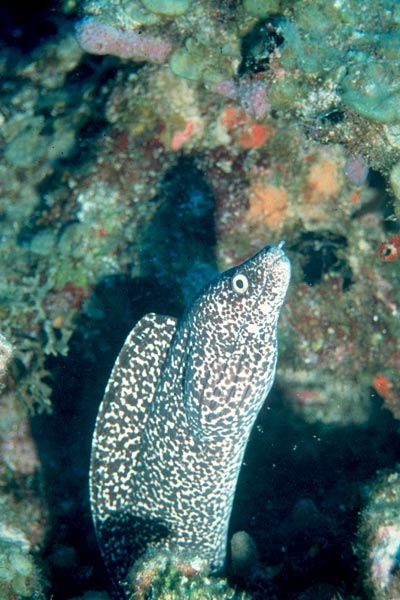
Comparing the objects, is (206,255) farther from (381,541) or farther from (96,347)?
(381,541)

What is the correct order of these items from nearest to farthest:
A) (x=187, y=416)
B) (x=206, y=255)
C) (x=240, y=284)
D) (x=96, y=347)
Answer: (x=240, y=284) < (x=187, y=416) < (x=206, y=255) < (x=96, y=347)

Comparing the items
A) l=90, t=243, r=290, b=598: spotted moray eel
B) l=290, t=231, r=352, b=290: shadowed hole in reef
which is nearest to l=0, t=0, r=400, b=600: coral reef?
l=290, t=231, r=352, b=290: shadowed hole in reef

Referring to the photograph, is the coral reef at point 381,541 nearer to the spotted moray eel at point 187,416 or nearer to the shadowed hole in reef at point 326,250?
the spotted moray eel at point 187,416

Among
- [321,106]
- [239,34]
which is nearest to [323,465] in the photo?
[321,106]

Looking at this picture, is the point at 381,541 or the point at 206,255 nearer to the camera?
the point at 381,541

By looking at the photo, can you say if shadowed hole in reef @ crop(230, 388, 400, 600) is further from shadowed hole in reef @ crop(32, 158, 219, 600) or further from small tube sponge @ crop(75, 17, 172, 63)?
small tube sponge @ crop(75, 17, 172, 63)

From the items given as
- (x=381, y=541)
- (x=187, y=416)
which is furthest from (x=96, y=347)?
(x=381, y=541)

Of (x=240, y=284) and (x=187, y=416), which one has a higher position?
(x=240, y=284)

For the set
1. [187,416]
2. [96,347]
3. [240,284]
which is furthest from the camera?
[96,347]

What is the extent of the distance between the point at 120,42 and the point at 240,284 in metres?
3.50

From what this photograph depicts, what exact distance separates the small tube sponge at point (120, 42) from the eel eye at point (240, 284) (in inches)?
121

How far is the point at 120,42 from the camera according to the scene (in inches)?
203

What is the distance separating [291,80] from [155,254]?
2288mm

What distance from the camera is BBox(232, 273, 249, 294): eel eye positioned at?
3.49 meters
